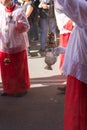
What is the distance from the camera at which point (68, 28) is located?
16.9 ft

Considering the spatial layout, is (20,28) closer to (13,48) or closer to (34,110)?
(13,48)


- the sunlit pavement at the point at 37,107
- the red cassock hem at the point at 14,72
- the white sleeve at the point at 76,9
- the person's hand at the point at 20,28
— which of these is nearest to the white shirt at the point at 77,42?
the white sleeve at the point at 76,9

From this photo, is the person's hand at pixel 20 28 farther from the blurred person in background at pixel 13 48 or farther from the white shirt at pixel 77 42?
the white shirt at pixel 77 42

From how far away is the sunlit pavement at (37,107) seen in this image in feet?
14.7

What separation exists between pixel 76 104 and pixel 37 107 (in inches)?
81.3

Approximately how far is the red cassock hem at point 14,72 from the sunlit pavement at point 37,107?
0.15 metres

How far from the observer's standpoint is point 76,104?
3.10 m

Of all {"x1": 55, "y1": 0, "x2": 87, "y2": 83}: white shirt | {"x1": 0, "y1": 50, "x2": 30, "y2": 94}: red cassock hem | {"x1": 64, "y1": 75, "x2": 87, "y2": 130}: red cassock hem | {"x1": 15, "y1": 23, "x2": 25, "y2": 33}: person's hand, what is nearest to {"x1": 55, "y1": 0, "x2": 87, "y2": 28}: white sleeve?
{"x1": 55, "y1": 0, "x2": 87, "y2": 83}: white shirt

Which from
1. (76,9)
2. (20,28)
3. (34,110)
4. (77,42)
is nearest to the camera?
(76,9)

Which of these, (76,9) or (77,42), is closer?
(76,9)

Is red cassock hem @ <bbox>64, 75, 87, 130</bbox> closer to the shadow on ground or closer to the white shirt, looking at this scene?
the white shirt

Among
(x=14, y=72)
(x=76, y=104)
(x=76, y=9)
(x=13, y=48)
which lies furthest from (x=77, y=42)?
(x=14, y=72)

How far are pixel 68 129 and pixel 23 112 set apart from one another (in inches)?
70.2

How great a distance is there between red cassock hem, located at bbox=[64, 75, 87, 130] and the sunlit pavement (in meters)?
1.21
